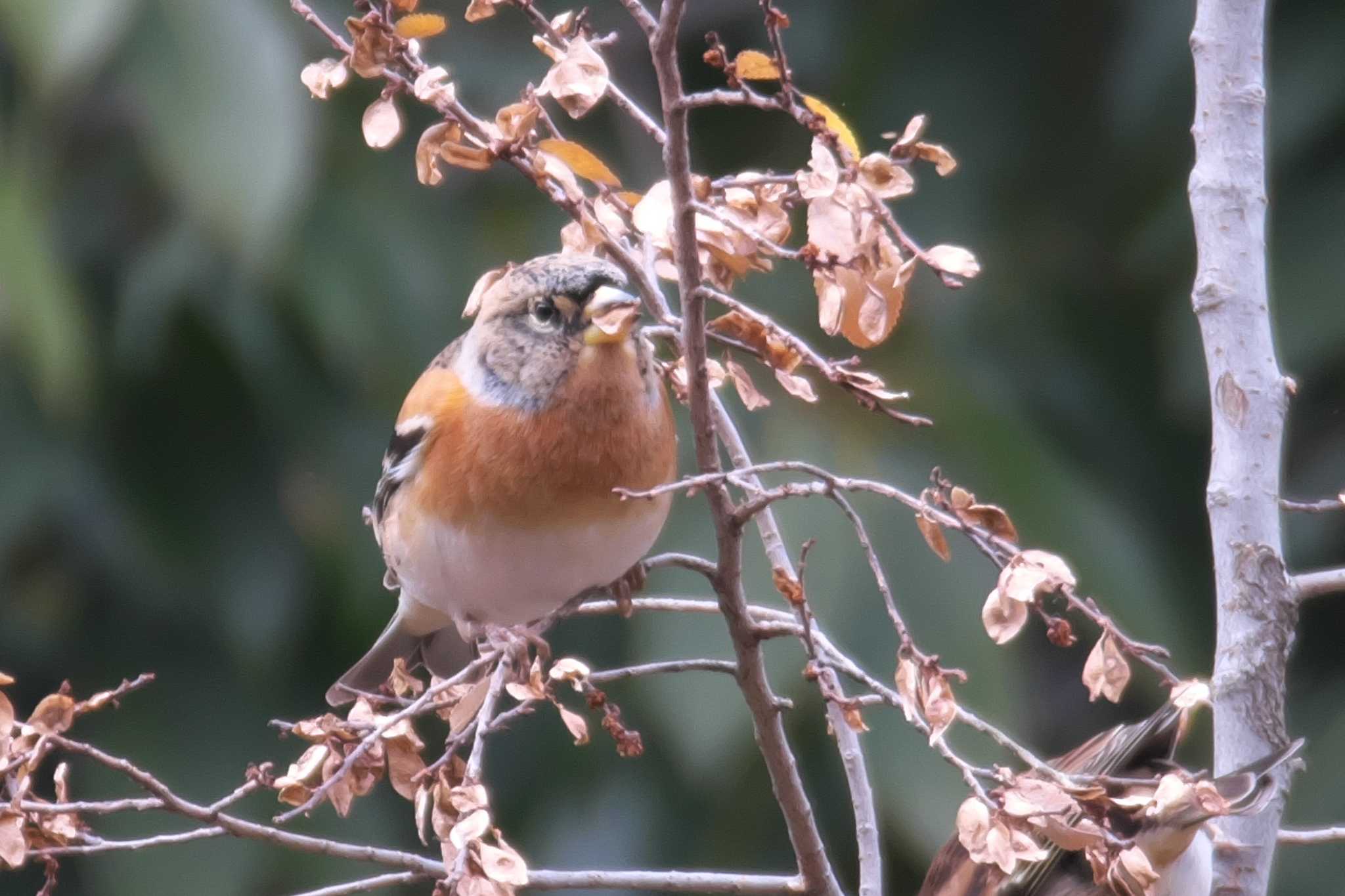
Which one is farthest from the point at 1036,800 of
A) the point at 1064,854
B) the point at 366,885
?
the point at 1064,854

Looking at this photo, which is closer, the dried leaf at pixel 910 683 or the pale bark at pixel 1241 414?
the dried leaf at pixel 910 683

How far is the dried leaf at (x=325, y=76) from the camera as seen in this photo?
1.56 metres

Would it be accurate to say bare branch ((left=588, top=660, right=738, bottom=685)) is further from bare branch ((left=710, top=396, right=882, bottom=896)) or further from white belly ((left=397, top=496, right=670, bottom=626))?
white belly ((left=397, top=496, right=670, bottom=626))

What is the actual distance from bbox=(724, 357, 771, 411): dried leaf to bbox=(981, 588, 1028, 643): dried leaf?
45 cm

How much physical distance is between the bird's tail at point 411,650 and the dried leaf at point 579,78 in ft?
4.48

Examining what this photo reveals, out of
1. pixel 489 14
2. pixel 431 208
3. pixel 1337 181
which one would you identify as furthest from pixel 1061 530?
pixel 489 14

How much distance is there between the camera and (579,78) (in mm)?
1460

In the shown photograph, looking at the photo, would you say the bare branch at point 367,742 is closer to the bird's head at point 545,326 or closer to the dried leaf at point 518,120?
the dried leaf at point 518,120

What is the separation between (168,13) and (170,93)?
0.17 metres

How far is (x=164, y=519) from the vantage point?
4.04m

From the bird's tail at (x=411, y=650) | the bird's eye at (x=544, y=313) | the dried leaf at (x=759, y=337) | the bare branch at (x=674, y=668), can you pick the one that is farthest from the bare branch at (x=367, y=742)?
the bird's tail at (x=411, y=650)

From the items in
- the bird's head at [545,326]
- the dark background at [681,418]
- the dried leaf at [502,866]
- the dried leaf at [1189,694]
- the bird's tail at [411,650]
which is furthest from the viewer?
the dark background at [681,418]

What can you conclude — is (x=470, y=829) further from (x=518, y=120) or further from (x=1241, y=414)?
(x=1241, y=414)

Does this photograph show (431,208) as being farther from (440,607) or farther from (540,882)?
(540,882)
